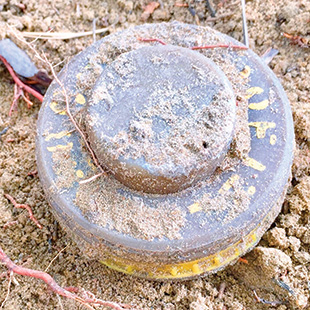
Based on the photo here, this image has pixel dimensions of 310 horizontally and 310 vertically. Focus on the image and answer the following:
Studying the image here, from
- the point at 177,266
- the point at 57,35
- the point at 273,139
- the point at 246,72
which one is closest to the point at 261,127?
the point at 273,139

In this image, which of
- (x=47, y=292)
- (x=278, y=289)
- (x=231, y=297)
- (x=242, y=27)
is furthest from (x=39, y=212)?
(x=242, y=27)

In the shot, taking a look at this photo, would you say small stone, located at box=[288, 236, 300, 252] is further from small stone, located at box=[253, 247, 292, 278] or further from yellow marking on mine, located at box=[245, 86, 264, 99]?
yellow marking on mine, located at box=[245, 86, 264, 99]

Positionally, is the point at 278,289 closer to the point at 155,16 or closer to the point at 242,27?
the point at 242,27

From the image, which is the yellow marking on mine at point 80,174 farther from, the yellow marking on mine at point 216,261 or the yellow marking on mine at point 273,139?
the yellow marking on mine at point 273,139

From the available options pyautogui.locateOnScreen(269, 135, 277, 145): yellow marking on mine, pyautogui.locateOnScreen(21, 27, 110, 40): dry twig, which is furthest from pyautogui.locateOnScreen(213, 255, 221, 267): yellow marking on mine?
pyautogui.locateOnScreen(21, 27, 110, 40): dry twig

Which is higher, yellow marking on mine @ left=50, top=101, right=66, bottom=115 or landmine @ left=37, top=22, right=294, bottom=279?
yellow marking on mine @ left=50, top=101, right=66, bottom=115

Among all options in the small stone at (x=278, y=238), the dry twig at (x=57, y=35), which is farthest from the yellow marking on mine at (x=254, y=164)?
the dry twig at (x=57, y=35)

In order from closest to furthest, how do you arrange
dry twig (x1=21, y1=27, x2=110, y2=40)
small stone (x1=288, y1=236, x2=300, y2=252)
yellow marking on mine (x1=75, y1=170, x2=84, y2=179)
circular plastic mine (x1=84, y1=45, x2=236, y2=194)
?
1. circular plastic mine (x1=84, y1=45, x2=236, y2=194)
2. yellow marking on mine (x1=75, y1=170, x2=84, y2=179)
3. small stone (x1=288, y1=236, x2=300, y2=252)
4. dry twig (x1=21, y1=27, x2=110, y2=40)
